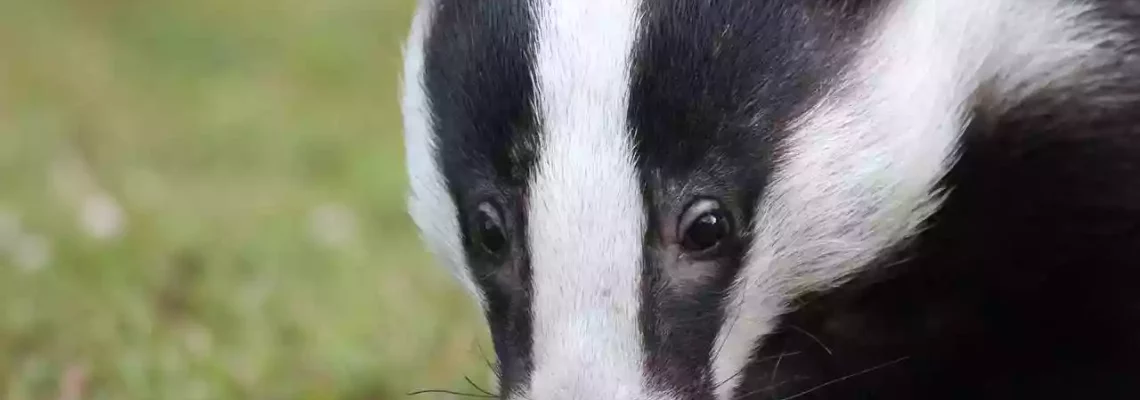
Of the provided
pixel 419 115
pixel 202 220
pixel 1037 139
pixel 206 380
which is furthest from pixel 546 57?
pixel 202 220

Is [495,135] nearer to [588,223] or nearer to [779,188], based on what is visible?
[588,223]

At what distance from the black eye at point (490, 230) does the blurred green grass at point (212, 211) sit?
752 mm

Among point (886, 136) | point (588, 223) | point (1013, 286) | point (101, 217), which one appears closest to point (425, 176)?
point (588, 223)

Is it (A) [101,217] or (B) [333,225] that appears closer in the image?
(A) [101,217]

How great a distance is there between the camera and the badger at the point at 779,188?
150cm

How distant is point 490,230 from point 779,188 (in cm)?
28

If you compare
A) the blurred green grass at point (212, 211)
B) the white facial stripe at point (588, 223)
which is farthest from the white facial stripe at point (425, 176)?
the blurred green grass at point (212, 211)

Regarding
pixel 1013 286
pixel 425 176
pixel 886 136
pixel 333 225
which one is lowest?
pixel 1013 286

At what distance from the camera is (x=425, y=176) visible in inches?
67.6

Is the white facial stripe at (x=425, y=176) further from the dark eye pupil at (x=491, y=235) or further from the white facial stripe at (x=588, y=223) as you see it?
the white facial stripe at (x=588, y=223)

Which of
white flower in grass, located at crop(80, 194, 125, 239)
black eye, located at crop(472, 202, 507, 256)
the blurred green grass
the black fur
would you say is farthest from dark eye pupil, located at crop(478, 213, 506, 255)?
white flower in grass, located at crop(80, 194, 125, 239)

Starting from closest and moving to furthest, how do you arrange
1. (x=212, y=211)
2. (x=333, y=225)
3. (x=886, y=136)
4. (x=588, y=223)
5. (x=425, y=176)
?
(x=588, y=223), (x=886, y=136), (x=425, y=176), (x=333, y=225), (x=212, y=211)

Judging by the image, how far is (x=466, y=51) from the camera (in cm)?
162

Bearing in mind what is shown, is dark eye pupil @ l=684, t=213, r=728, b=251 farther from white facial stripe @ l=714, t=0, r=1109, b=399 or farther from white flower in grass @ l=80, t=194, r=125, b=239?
white flower in grass @ l=80, t=194, r=125, b=239
